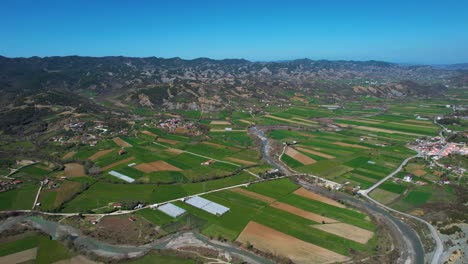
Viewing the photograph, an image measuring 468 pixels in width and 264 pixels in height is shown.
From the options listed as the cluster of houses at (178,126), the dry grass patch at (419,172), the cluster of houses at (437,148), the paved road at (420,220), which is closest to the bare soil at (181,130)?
the cluster of houses at (178,126)

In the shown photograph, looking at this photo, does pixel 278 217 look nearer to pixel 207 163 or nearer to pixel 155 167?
pixel 207 163

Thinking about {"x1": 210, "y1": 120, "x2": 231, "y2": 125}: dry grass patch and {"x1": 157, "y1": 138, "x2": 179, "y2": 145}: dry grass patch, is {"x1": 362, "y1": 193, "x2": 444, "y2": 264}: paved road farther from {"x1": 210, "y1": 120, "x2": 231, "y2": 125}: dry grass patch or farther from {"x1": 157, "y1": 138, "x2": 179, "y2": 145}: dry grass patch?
{"x1": 210, "y1": 120, "x2": 231, "y2": 125}: dry grass patch

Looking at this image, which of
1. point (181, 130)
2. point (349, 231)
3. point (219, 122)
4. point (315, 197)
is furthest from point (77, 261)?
point (219, 122)

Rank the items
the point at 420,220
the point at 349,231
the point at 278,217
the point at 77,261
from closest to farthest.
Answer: the point at 77,261
the point at 349,231
the point at 420,220
the point at 278,217

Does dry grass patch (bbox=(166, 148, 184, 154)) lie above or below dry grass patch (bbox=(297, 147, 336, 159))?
below

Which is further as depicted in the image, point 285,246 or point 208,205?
point 208,205

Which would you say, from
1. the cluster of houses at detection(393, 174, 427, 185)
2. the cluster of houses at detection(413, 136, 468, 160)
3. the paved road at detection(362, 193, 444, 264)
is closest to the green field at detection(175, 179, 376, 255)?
the paved road at detection(362, 193, 444, 264)
